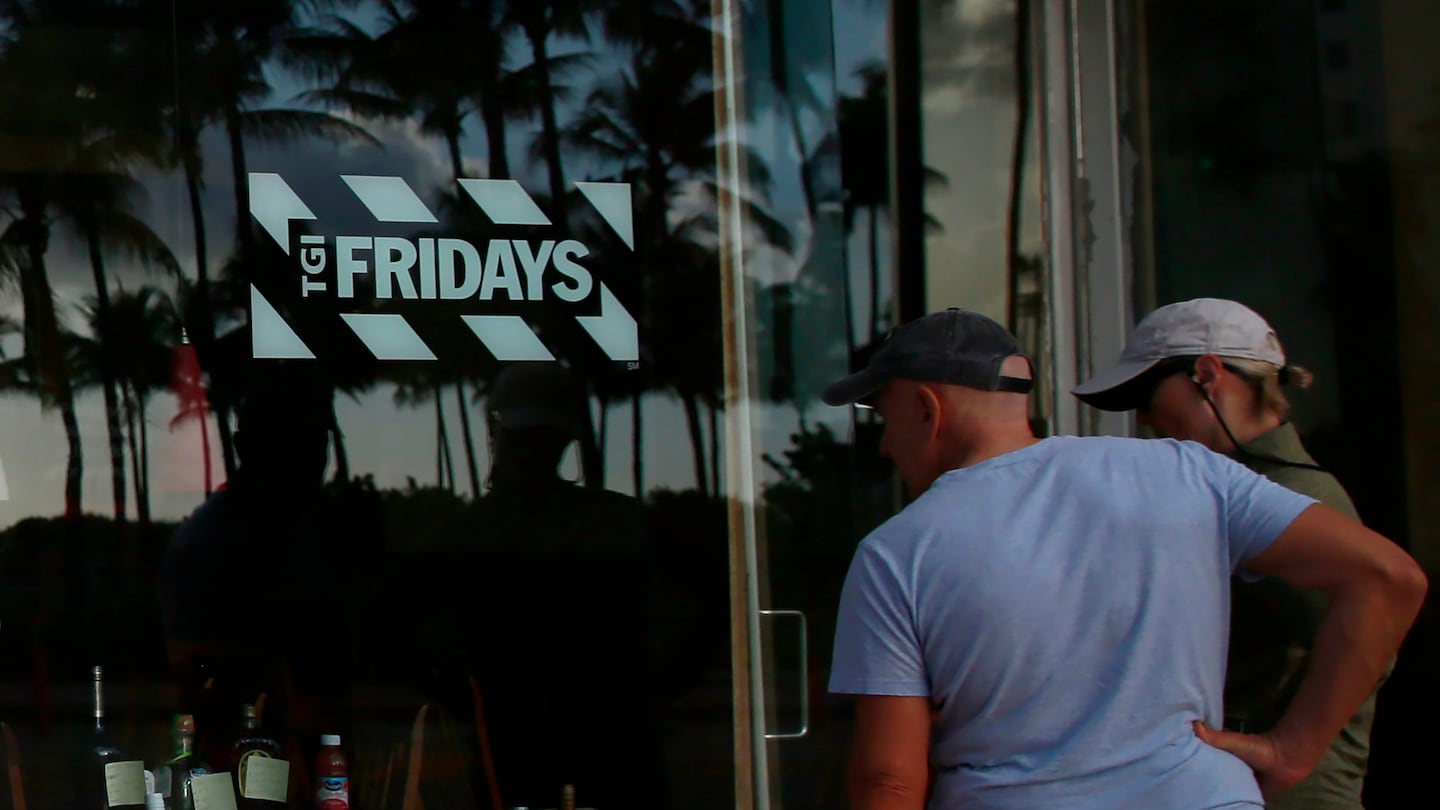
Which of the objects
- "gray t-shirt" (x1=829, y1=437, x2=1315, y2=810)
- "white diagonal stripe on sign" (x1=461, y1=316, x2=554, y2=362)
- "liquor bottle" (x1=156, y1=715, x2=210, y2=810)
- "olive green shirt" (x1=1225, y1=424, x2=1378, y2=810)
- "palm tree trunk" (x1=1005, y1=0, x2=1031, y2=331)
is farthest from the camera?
"palm tree trunk" (x1=1005, y1=0, x2=1031, y2=331)

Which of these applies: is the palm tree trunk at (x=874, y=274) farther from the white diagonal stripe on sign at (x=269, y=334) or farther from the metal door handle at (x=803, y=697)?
the white diagonal stripe on sign at (x=269, y=334)

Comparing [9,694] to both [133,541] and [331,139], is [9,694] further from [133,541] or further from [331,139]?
[331,139]

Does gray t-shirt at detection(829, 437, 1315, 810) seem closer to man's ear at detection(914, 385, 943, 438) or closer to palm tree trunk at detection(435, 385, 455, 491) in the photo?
man's ear at detection(914, 385, 943, 438)

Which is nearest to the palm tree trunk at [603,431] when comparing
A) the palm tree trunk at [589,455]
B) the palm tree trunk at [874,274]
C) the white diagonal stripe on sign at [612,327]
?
the palm tree trunk at [589,455]

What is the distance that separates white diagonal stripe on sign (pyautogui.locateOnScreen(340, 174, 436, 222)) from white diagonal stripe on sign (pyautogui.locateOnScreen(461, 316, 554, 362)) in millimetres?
260

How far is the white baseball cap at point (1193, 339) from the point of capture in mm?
2277

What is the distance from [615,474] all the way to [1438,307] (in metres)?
1.87

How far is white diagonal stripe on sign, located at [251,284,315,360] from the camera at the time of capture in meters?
3.42

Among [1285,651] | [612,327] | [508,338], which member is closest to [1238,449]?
[1285,651]

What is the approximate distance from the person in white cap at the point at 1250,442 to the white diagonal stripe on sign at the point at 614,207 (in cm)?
148

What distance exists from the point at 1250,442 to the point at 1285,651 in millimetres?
300

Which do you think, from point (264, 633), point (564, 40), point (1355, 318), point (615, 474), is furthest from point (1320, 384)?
point (264, 633)

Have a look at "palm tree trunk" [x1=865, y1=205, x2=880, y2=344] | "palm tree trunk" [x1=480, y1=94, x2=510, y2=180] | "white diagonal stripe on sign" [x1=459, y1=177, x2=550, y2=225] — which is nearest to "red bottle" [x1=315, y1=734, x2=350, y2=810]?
"white diagonal stripe on sign" [x1=459, y1=177, x2=550, y2=225]

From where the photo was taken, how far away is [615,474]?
3564mm
